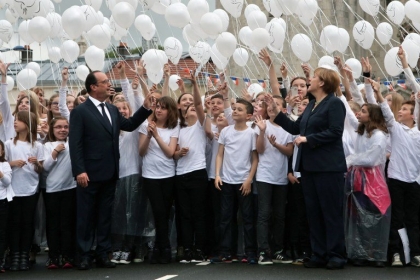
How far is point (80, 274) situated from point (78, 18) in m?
4.26

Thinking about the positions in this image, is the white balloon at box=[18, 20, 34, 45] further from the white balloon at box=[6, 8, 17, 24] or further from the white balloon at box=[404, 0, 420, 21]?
the white balloon at box=[404, 0, 420, 21]

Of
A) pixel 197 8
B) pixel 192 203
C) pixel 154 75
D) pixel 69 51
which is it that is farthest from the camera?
pixel 69 51

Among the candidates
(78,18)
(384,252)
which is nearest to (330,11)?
(78,18)

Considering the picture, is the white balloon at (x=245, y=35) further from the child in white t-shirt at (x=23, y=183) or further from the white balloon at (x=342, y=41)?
the child in white t-shirt at (x=23, y=183)

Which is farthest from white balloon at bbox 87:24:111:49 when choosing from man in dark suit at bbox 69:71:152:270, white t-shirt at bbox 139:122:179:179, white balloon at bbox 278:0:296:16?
man in dark suit at bbox 69:71:152:270

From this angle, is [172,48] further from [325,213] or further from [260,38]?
[325,213]

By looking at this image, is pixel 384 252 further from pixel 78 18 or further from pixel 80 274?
pixel 78 18

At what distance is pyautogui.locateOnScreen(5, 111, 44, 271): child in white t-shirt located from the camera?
9.33 metres

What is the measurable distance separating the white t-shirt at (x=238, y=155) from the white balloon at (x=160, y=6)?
152 inches

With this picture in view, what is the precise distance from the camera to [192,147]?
32.2 ft

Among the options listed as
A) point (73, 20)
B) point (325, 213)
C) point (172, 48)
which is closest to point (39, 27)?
point (73, 20)

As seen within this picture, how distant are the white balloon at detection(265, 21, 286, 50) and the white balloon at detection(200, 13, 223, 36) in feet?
4.29

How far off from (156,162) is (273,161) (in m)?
1.39

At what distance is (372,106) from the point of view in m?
9.34
